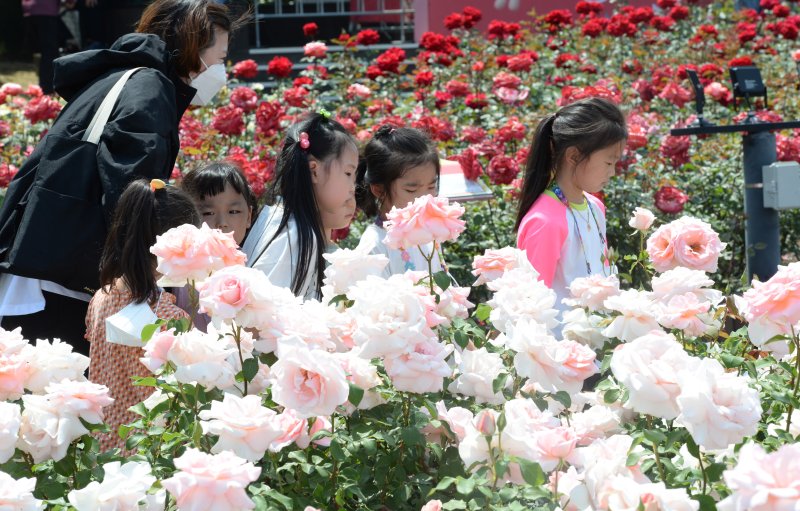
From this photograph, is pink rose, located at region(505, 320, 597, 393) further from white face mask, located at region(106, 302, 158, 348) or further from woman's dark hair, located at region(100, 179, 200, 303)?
woman's dark hair, located at region(100, 179, 200, 303)

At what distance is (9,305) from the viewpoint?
2.66m

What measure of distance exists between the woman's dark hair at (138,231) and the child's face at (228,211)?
31.9 inches

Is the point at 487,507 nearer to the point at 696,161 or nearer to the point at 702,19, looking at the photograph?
the point at 696,161

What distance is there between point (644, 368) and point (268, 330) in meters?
0.54

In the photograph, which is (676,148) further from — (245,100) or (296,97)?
(245,100)

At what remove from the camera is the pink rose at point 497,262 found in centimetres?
198

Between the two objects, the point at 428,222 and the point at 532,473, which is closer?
the point at 532,473

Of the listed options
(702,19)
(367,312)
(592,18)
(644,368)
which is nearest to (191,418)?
(367,312)

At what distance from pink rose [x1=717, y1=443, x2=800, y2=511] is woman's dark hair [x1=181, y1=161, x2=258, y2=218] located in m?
2.36

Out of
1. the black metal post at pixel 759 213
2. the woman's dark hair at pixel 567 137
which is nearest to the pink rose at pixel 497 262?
the woman's dark hair at pixel 567 137

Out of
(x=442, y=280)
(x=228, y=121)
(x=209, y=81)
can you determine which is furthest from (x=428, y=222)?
(x=228, y=121)

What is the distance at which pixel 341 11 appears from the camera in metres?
11.2

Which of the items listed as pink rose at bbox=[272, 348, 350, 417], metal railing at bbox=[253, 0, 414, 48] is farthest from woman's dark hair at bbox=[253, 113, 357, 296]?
metal railing at bbox=[253, 0, 414, 48]

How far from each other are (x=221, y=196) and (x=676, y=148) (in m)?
2.03
